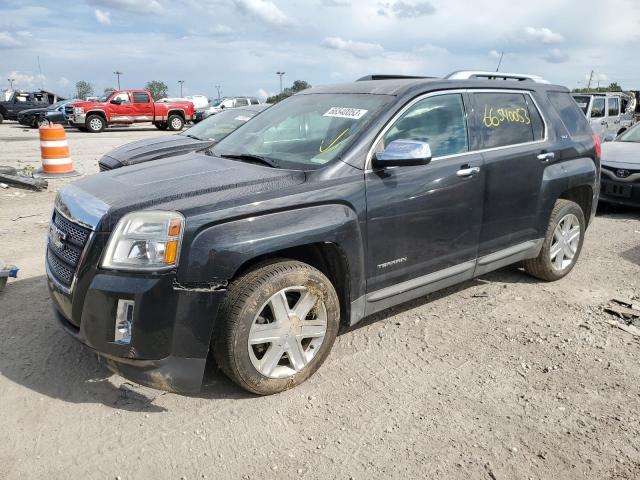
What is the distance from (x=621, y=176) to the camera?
25.4ft

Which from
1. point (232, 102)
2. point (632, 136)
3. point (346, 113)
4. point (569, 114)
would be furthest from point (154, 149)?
point (232, 102)

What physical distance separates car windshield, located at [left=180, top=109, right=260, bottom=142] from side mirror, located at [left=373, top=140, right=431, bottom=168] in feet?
16.7

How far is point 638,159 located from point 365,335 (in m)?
6.24

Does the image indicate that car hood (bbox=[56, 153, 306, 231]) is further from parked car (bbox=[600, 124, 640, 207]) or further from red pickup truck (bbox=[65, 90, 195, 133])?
red pickup truck (bbox=[65, 90, 195, 133])

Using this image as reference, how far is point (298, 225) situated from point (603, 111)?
16.4 metres

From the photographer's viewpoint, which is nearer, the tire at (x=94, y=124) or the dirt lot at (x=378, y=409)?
the dirt lot at (x=378, y=409)

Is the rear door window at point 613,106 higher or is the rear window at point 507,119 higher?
the rear door window at point 613,106

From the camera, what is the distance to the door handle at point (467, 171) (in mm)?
3738

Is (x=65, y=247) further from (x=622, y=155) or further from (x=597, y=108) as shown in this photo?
(x=597, y=108)

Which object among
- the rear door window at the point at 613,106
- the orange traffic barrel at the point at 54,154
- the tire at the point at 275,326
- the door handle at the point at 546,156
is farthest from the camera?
the rear door window at the point at 613,106

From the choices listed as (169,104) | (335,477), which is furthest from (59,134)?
(169,104)

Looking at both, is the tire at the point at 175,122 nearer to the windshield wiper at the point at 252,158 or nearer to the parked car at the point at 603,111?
the parked car at the point at 603,111

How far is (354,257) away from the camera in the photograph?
10.5 ft

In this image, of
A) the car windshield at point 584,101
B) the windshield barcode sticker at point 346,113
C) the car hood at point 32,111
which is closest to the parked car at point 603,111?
the car windshield at point 584,101
